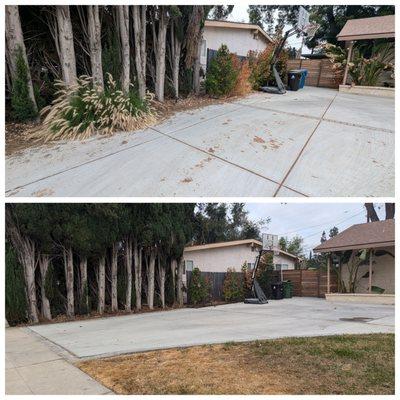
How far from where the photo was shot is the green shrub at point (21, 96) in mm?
6624

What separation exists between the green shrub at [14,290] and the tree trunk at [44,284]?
17.9 inches

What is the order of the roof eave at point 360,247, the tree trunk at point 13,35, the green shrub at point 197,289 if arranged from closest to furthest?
1. the tree trunk at point 13,35
2. the roof eave at point 360,247
3. the green shrub at point 197,289

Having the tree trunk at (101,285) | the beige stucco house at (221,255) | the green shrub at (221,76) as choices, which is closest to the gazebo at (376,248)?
the beige stucco house at (221,255)

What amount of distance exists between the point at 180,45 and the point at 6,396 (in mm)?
9214

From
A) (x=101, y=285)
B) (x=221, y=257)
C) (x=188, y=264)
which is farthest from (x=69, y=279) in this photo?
(x=221, y=257)

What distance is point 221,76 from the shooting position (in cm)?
1055

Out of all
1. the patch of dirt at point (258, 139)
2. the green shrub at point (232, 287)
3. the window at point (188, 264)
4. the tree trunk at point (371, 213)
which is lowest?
the green shrub at point (232, 287)

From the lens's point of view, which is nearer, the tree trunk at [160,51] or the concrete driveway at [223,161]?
the concrete driveway at [223,161]

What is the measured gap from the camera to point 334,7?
23531mm

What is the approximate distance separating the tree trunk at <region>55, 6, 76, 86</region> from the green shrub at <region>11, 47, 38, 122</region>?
0.77 m

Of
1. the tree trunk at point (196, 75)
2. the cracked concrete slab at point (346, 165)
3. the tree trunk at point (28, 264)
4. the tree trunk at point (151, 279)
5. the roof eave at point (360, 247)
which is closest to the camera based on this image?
the cracked concrete slab at point (346, 165)

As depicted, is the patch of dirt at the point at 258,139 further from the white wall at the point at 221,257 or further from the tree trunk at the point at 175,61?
the white wall at the point at 221,257

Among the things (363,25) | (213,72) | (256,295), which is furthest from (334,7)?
(256,295)

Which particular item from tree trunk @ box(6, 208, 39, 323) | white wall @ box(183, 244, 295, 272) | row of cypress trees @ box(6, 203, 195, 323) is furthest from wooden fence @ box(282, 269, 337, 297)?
tree trunk @ box(6, 208, 39, 323)
